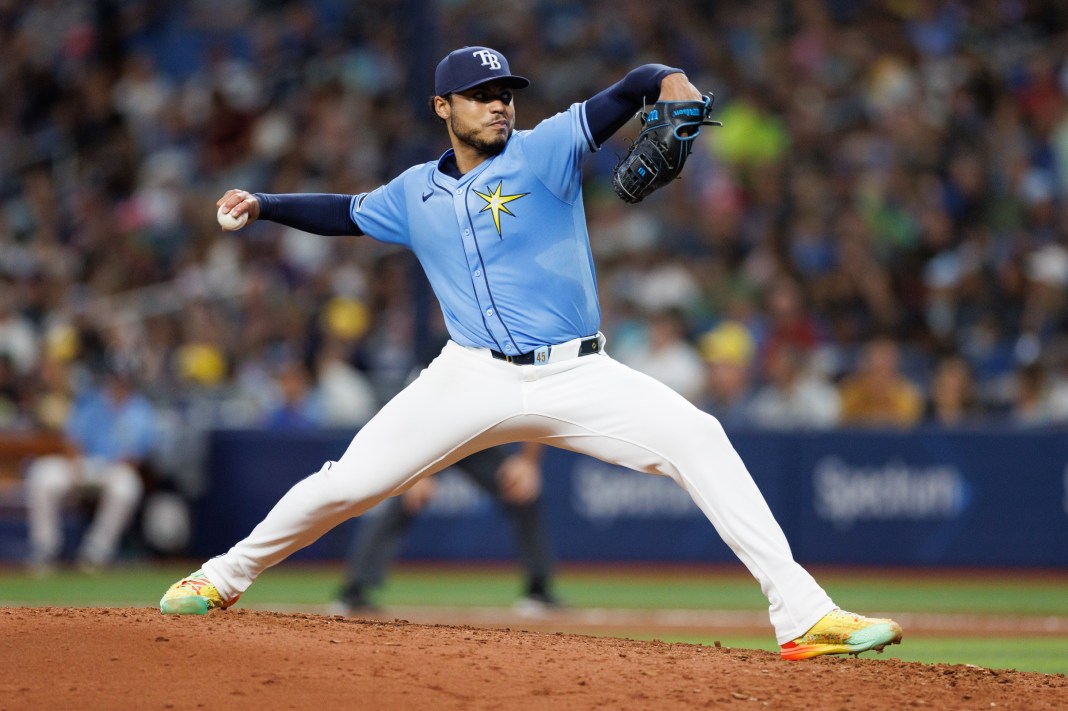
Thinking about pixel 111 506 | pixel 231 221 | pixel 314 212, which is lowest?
pixel 111 506

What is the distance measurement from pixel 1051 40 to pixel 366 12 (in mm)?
8545

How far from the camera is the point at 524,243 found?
569cm

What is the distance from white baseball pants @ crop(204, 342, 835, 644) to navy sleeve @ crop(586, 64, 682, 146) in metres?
0.86

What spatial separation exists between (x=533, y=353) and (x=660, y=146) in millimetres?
935

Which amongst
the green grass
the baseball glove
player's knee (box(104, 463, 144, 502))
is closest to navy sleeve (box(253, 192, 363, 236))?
the baseball glove

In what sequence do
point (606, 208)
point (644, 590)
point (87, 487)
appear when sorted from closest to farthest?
point (644, 590) → point (87, 487) → point (606, 208)

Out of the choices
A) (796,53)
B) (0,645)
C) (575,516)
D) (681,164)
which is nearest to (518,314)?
(681,164)

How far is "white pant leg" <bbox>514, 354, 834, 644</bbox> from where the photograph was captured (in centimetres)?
553

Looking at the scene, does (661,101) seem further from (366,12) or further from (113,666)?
(366,12)

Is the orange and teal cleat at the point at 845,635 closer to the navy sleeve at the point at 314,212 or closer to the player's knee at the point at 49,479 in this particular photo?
the navy sleeve at the point at 314,212

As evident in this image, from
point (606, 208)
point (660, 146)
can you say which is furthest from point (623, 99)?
point (606, 208)

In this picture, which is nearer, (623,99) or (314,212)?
(623,99)

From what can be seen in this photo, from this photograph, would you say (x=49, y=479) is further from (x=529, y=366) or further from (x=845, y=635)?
(x=845, y=635)

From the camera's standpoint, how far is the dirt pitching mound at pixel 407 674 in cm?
493
